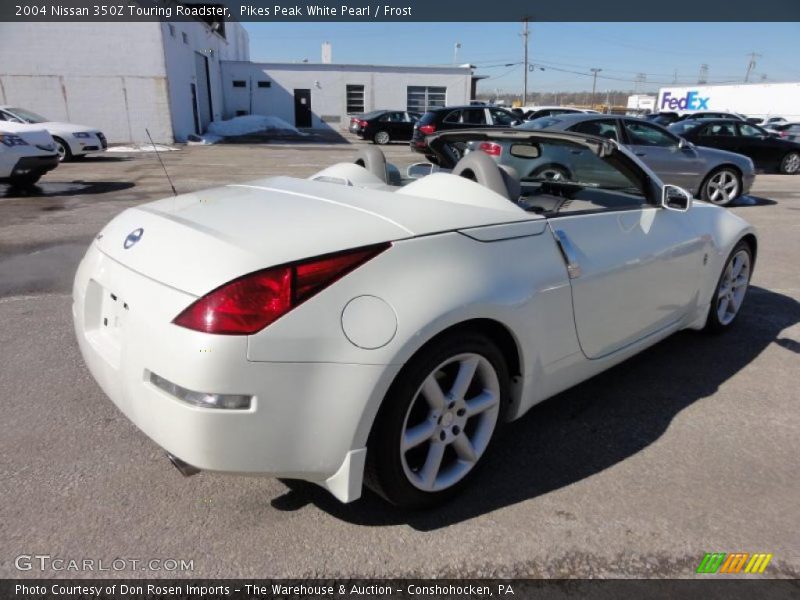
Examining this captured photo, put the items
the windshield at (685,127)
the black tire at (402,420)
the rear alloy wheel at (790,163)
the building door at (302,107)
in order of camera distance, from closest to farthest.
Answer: the black tire at (402,420)
the windshield at (685,127)
the rear alloy wheel at (790,163)
the building door at (302,107)

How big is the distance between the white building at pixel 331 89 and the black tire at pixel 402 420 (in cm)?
3681

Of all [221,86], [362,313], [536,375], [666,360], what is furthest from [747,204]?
[221,86]

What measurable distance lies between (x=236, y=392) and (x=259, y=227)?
0.61m

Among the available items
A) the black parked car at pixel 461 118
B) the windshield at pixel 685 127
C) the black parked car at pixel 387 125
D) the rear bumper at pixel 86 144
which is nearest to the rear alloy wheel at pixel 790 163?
the windshield at pixel 685 127

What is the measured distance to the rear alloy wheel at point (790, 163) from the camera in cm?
1580

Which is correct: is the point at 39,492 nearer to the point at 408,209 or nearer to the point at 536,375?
the point at 408,209

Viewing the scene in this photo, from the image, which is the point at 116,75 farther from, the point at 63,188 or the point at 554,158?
the point at 554,158

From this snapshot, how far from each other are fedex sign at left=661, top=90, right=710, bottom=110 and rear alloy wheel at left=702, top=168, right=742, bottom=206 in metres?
44.0

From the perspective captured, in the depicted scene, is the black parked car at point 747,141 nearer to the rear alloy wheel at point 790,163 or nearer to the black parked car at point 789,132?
the rear alloy wheel at point 790,163

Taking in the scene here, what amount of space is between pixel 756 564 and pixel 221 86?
39.2 meters

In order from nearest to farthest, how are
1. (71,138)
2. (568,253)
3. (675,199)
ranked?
1. (568,253)
2. (675,199)
3. (71,138)

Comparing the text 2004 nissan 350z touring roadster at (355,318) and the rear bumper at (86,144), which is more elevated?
the text 2004 nissan 350z touring roadster at (355,318)

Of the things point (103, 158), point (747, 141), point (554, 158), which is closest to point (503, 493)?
point (554, 158)

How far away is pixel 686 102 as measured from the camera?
48.9 m
